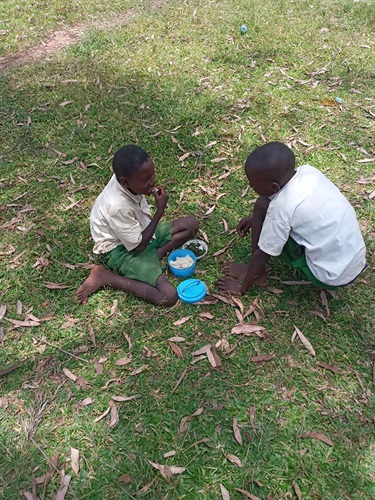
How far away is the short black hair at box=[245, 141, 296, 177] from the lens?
2.62 m

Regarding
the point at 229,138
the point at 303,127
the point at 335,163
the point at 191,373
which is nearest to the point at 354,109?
the point at 303,127

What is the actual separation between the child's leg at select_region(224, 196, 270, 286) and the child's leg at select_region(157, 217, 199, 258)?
0.46 meters

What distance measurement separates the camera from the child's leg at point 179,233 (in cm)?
360

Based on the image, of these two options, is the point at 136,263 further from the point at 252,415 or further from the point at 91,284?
the point at 252,415

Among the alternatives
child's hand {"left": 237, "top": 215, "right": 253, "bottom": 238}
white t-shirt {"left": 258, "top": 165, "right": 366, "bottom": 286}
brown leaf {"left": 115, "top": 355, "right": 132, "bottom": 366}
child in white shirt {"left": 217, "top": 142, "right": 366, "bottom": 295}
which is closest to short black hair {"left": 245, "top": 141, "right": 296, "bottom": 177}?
child in white shirt {"left": 217, "top": 142, "right": 366, "bottom": 295}

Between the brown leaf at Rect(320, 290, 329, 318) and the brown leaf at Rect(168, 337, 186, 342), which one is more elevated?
the brown leaf at Rect(168, 337, 186, 342)

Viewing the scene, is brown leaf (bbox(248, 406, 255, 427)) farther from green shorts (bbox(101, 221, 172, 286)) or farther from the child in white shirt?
green shorts (bbox(101, 221, 172, 286))

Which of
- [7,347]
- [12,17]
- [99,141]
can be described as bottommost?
[7,347]

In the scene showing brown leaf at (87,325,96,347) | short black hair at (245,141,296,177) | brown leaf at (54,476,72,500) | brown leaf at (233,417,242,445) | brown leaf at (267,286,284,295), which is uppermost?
short black hair at (245,141,296,177)

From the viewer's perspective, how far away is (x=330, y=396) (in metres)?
2.76

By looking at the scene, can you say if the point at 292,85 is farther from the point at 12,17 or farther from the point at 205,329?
the point at 12,17

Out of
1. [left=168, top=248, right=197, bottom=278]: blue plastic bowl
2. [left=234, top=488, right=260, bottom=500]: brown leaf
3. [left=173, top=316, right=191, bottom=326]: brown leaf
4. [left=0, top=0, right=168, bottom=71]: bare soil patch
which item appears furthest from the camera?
Answer: [left=0, top=0, right=168, bottom=71]: bare soil patch

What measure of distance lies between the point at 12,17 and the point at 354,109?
565cm

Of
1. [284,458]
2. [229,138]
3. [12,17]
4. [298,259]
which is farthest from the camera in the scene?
[12,17]
